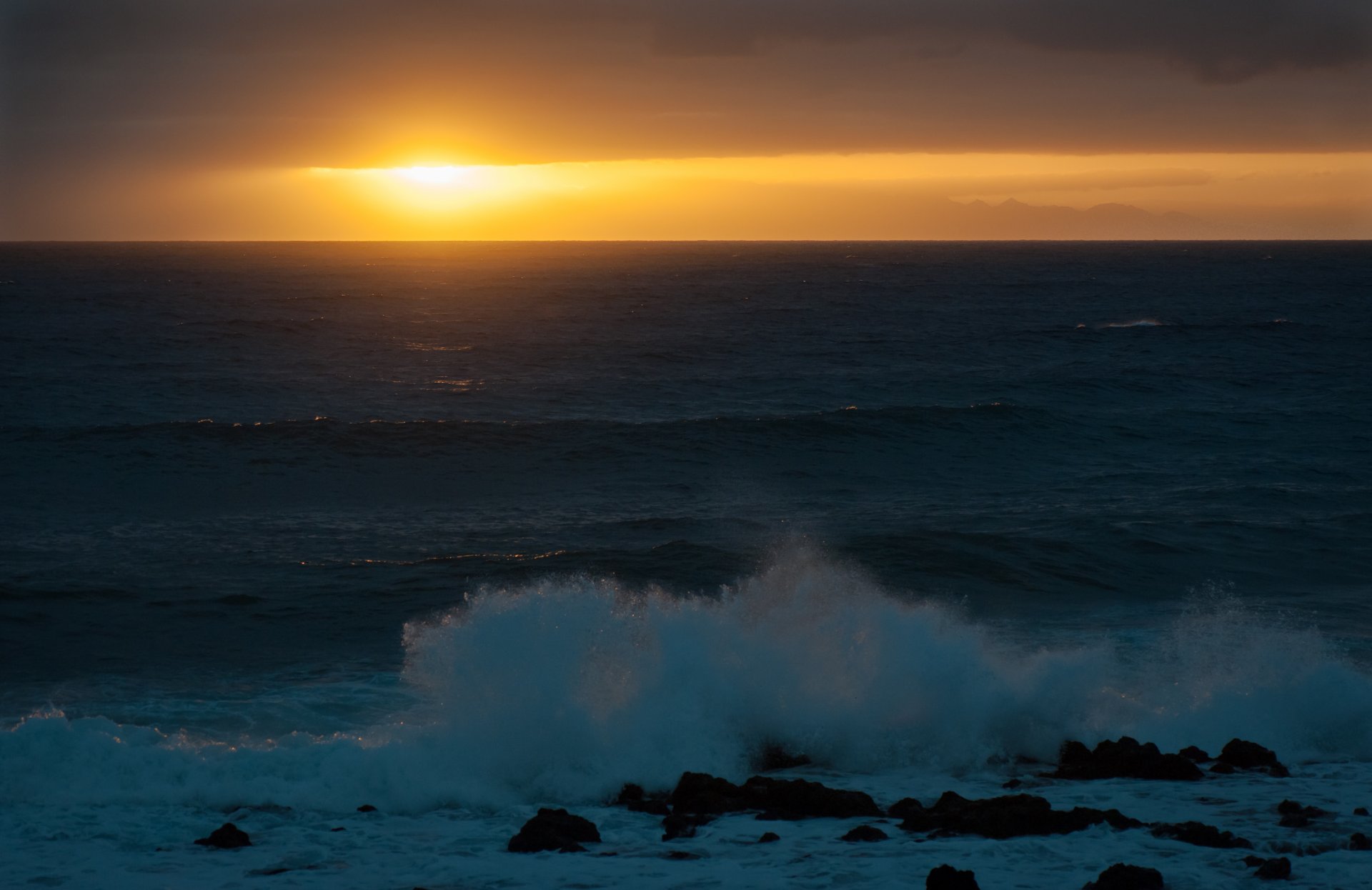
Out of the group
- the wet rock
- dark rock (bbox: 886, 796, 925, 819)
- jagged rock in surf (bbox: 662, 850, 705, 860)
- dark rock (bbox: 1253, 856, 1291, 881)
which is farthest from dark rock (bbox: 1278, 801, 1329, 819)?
jagged rock in surf (bbox: 662, 850, 705, 860)

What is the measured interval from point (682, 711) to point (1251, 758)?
4.51 metres

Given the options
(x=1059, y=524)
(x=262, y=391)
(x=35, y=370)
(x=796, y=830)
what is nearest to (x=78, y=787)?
(x=796, y=830)

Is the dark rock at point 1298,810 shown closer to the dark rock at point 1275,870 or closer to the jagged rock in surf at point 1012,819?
the jagged rock in surf at point 1012,819

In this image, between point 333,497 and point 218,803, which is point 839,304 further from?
point 218,803

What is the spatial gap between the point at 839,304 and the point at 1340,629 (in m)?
56.0

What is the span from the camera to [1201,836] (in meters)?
7.87

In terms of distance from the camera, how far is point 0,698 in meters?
12.2

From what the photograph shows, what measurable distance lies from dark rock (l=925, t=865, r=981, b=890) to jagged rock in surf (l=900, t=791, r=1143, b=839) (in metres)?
1.00

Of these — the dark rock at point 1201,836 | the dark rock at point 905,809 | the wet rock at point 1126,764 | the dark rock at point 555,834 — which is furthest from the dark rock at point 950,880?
the wet rock at point 1126,764

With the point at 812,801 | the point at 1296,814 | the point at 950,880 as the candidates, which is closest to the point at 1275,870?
the point at 1296,814

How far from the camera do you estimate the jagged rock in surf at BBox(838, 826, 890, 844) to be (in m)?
8.02

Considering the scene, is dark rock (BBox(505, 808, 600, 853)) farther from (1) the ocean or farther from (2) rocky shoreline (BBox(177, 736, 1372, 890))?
(1) the ocean

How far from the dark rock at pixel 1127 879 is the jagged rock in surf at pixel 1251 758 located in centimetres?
279

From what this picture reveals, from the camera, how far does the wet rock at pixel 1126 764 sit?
9.42 meters
